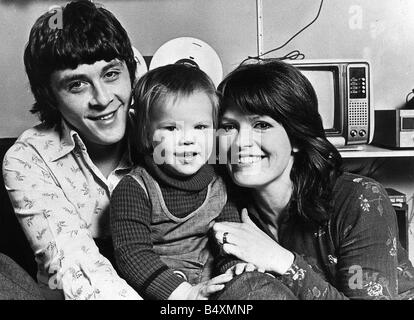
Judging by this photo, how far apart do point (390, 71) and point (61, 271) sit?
1.43 m

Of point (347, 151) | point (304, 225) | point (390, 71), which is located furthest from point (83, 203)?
point (390, 71)

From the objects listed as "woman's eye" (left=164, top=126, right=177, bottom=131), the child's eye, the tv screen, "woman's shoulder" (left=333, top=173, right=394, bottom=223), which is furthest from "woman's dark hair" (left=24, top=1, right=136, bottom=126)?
the tv screen

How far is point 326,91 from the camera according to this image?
1.60m

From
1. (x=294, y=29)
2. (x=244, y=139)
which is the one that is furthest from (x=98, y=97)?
(x=294, y=29)

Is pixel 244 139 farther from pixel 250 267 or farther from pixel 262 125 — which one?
pixel 250 267

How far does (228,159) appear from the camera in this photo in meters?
1.05

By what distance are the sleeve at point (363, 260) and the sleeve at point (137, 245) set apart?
229 mm

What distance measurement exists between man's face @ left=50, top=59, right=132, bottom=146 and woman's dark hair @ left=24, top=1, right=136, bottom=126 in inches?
0.8

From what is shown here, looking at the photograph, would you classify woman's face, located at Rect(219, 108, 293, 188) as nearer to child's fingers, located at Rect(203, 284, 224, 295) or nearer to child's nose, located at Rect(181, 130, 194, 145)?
child's nose, located at Rect(181, 130, 194, 145)

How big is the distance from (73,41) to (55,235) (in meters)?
0.42

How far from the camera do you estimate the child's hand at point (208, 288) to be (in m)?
0.87

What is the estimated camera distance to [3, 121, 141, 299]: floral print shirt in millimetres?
946

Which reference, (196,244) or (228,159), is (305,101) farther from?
(196,244)

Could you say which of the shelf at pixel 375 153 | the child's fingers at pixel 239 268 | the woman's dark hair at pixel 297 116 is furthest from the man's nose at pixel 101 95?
the shelf at pixel 375 153
